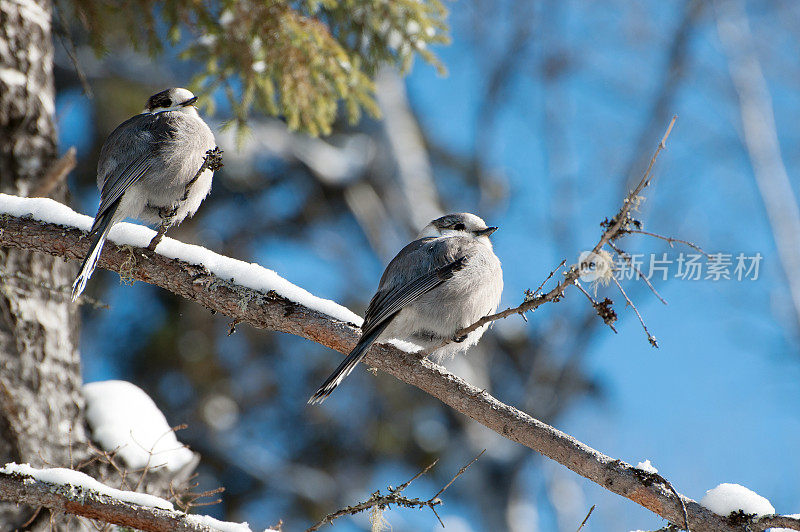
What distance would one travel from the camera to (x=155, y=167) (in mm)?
3793

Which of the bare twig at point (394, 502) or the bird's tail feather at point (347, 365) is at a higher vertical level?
the bird's tail feather at point (347, 365)

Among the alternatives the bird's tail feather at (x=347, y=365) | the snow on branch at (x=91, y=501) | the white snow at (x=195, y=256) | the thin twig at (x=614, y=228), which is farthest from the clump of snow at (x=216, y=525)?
the thin twig at (x=614, y=228)

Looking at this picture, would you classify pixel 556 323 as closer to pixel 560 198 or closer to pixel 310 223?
pixel 560 198

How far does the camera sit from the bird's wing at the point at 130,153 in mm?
3727

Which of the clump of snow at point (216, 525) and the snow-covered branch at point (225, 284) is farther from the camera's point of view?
the snow-covered branch at point (225, 284)

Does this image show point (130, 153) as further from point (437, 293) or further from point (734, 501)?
point (734, 501)

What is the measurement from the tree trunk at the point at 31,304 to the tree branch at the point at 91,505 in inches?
31.8

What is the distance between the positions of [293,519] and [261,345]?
2.26 metres

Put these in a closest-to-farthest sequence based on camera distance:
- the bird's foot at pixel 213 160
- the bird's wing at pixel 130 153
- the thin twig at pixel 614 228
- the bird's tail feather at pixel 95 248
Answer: the thin twig at pixel 614 228 < the bird's foot at pixel 213 160 < the bird's tail feather at pixel 95 248 < the bird's wing at pixel 130 153

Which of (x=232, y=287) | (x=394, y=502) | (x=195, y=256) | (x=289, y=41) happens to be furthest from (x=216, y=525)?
(x=289, y=41)

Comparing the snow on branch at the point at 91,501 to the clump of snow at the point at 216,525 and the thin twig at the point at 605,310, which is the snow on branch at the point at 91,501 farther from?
the thin twig at the point at 605,310

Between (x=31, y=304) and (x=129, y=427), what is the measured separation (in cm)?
88

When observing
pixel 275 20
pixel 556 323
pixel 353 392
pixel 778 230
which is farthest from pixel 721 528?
pixel 778 230

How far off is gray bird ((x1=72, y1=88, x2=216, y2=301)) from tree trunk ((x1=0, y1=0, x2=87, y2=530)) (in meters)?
0.63
